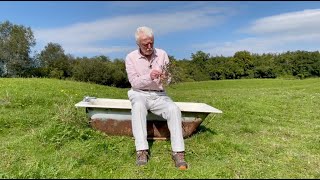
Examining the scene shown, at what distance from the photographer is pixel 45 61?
5841cm

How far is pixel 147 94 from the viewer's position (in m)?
5.88

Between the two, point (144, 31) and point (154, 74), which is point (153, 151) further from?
point (144, 31)

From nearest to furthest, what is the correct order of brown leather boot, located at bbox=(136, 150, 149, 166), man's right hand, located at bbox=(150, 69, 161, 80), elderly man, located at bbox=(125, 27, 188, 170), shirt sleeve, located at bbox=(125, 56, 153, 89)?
brown leather boot, located at bbox=(136, 150, 149, 166) → elderly man, located at bbox=(125, 27, 188, 170) → man's right hand, located at bbox=(150, 69, 161, 80) → shirt sleeve, located at bbox=(125, 56, 153, 89)

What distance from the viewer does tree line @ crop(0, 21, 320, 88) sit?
169 feet

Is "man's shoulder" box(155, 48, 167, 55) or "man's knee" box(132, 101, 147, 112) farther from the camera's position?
"man's shoulder" box(155, 48, 167, 55)

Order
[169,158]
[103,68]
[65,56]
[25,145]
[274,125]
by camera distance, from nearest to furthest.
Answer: [169,158], [25,145], [274,125], [103,68], [65,56]

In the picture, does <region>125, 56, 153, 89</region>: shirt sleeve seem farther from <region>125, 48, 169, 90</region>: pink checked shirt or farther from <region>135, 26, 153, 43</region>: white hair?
<region>135, 26, 153, 43</region>: white hair

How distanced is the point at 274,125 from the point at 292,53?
5534 centimetres

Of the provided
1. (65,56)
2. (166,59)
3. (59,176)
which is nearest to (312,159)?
(166,59)

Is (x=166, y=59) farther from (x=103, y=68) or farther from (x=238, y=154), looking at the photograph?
(x=103, y=68)

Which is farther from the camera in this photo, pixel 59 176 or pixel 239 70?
pixel 239 70

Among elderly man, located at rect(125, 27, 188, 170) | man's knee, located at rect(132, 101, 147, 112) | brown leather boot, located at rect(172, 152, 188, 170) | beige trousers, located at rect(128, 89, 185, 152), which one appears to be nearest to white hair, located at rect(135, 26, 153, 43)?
elderly man, located at rect(125, 27, 188, 170)

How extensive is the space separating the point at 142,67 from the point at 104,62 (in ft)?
153

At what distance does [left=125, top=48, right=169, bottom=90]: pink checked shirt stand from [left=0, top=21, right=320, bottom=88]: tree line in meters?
43.2
